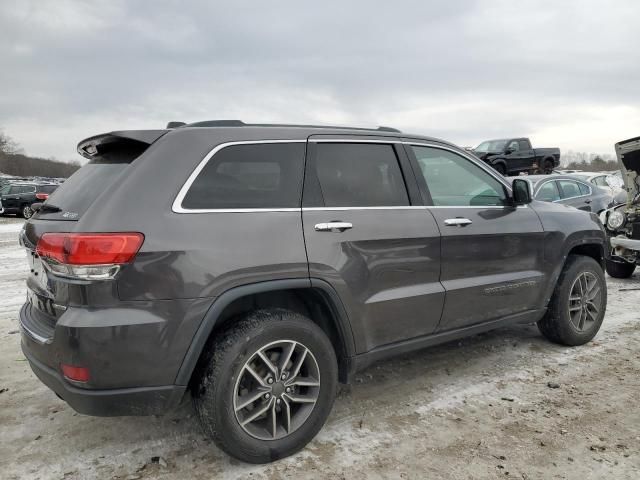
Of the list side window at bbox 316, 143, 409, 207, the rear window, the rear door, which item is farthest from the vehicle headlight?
the rear window

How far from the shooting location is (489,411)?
3.16m

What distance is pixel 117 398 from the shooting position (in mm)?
2279

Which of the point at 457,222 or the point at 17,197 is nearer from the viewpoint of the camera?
the point at 457,222

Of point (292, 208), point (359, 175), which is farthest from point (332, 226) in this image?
point (359, 175)

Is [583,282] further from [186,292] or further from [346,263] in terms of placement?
[186,292]

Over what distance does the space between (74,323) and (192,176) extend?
0.89 m

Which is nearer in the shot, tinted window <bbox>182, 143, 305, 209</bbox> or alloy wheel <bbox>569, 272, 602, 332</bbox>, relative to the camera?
tinted window <bbox>182, 143, 305, 209</bbox>

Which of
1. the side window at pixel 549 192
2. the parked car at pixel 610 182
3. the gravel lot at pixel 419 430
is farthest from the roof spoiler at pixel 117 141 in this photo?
the parked car at pixel 610 182

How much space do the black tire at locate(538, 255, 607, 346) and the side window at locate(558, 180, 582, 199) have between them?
6.10 meters

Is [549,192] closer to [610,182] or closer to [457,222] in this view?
[610,182]

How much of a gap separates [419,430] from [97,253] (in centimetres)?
208

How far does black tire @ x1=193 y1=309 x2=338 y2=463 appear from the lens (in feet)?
8.02

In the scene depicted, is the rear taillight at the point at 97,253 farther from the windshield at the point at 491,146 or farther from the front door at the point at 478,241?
the windshield at the point at 491,146

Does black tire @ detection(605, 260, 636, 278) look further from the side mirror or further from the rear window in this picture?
Answer: the rear window
